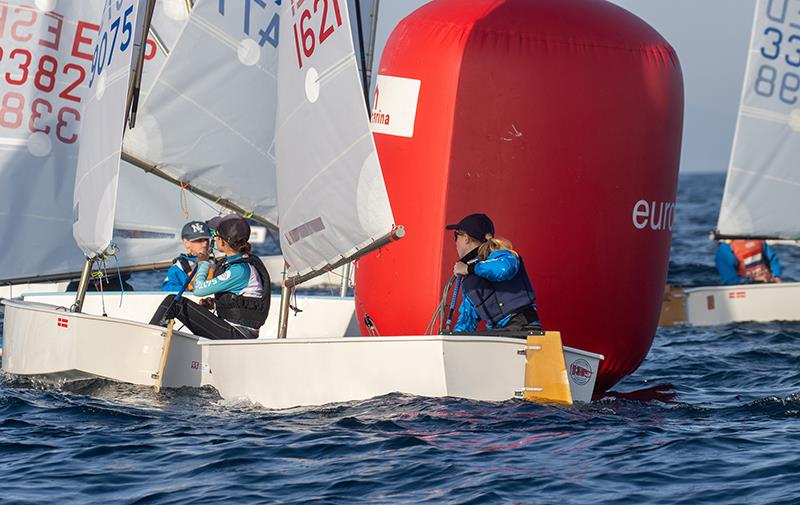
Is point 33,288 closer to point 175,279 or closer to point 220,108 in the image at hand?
point 175,279

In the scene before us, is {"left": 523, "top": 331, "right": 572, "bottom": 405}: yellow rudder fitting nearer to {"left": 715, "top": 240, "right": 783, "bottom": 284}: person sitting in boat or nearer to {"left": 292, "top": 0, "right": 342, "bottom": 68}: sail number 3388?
{"left": 292, "top": 0, "right": 342, "bottom": 68}: sail number 3388

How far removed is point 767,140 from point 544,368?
9.68 meters

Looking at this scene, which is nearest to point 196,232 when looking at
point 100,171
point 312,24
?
point 100,171

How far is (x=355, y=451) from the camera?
7164 mm

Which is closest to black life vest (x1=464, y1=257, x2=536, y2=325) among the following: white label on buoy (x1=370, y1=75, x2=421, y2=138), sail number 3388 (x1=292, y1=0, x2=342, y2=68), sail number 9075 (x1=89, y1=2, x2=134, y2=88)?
white label on buoy (x1=370, y1=75, x2=421, y2=138)

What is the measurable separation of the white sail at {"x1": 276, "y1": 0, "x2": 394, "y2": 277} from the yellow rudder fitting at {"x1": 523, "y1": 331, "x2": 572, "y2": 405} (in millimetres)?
1290

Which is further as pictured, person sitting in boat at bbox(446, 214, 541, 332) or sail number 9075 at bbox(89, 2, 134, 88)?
sail number 9075 at bbox(89, 2, 134, 88)

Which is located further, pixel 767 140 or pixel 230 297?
pixel 767 140

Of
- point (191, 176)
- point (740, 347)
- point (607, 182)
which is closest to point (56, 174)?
point (191, 176)

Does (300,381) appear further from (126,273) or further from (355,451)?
(126,273)

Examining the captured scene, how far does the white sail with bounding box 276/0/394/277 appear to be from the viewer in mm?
8688

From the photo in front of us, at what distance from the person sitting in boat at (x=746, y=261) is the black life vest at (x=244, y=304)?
28.8 feet

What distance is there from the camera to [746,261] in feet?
56.4

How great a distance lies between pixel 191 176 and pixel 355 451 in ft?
17.5
